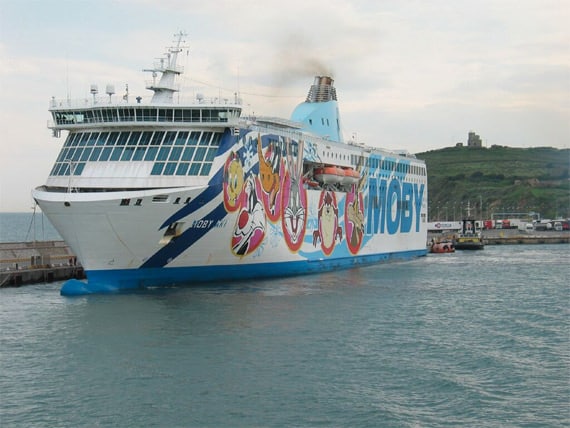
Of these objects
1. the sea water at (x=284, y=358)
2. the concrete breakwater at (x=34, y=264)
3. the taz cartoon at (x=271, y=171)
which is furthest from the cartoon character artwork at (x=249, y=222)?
the concrete breakwater at (x=34, y=264)

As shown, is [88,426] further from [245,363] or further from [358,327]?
[358,327]

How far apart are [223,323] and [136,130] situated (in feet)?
43.3

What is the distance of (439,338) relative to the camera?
2547 cm

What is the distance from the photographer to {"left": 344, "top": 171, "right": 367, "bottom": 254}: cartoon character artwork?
51.0 meters

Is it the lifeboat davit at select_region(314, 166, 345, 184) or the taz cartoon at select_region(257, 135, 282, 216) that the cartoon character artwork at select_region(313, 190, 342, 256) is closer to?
the lifeboat davit at select_region(314, 166, 345, 184)

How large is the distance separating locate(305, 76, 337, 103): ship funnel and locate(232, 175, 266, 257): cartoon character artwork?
17.3m

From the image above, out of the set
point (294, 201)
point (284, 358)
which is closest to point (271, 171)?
point (294, 201)

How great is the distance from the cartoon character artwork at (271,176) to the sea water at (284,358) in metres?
5.62

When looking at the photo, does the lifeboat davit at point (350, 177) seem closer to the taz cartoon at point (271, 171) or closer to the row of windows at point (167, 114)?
the taz cartoon at point (271, 171)

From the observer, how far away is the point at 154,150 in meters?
36.0

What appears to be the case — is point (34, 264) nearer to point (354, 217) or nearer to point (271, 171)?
point (271, 171)

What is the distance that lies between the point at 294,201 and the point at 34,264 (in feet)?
47.9

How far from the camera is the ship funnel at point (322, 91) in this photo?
Result: 54.9m

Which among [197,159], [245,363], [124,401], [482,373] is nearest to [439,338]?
[482,373]
